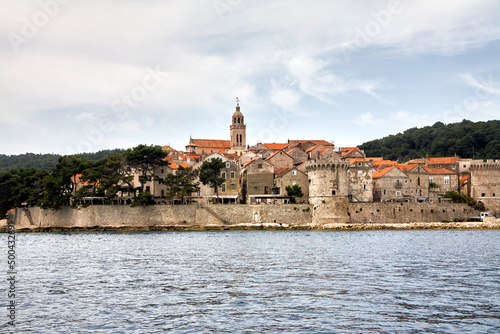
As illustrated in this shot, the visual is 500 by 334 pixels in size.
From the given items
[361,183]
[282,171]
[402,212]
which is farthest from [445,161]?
[282,171]

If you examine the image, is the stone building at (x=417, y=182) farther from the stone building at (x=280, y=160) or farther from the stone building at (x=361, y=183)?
the stone building at (x=280, y=160)

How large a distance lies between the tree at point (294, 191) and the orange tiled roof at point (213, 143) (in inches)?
1653

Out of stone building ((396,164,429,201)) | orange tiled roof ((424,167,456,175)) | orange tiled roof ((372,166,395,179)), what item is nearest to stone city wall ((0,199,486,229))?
stone building ((396,164,429,201))

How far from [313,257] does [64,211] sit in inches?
1740

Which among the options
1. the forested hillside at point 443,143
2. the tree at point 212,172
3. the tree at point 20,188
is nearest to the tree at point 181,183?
the tree at point 212,172

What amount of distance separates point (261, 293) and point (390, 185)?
53.6 meters

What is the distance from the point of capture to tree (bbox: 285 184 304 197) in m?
65.1

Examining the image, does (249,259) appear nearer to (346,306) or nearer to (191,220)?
(346,306)

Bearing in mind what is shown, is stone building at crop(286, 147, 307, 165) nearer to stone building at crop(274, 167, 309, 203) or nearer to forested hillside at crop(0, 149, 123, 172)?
stone building at crop(274, 167, 309, 203)

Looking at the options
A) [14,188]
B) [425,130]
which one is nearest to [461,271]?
[14,188]

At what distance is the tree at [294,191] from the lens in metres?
65.1

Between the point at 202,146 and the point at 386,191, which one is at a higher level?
the point at 202,146

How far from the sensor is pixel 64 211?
64.2m

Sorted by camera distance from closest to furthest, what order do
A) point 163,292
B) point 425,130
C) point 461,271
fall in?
point 163,292 < point 461,271 < point 425,130
